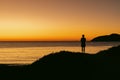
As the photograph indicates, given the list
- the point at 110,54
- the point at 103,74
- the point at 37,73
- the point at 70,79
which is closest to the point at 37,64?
the point at 37,73

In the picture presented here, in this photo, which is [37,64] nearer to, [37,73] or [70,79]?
[37,73]

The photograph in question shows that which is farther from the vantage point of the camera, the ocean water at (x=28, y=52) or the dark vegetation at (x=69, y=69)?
the ocean water at (x=28, y=52)

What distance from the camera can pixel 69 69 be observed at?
1630cm

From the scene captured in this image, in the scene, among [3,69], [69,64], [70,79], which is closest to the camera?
[70,79]

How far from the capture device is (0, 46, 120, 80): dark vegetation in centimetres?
1599

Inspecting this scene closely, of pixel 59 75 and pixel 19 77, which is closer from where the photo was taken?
pixel 59 75

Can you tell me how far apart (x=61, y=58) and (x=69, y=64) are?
87cm

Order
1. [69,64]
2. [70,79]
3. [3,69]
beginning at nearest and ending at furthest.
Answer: [70,79]
[69,64]
[3,69]

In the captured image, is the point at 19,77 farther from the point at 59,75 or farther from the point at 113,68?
the point at 113,68

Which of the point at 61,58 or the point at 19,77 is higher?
the point at 61,58

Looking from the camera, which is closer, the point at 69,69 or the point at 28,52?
the point at 69,69

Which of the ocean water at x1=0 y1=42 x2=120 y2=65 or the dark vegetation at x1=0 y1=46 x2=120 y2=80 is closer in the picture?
the dark vegetation at x1=0 y1=46 x2=120 y2=80

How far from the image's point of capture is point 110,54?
21.3 metres

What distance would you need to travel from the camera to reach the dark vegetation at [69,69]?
630 inches
